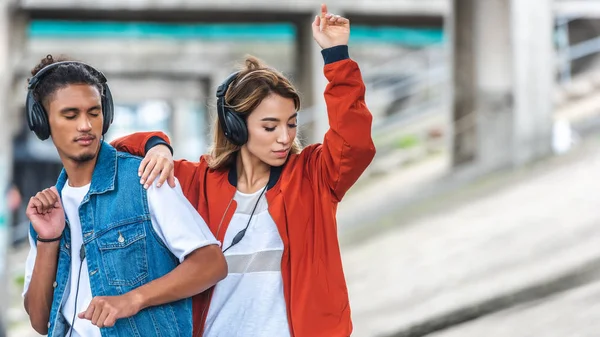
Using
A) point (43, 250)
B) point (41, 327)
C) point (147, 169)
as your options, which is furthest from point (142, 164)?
point (41, 327)

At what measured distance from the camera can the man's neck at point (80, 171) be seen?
9.70ft

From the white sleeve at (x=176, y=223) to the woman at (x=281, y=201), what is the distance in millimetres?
63

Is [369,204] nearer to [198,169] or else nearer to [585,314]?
[585,314]

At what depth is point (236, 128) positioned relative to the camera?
10.1ft

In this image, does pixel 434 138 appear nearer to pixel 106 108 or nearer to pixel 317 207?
pixel 317 207

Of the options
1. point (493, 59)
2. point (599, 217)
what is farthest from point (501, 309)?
point (493, 59)

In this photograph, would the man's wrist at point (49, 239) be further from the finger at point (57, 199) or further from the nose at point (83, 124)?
the nose at point (83, 124)

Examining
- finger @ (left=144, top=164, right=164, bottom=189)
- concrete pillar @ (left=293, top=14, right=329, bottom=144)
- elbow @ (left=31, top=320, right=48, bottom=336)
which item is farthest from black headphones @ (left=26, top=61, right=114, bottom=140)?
concrete pillar @ (left=293, top=14, right=329, bottom=144)

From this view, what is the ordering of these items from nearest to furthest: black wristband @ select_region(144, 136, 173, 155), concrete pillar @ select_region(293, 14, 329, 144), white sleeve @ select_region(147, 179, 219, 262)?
white sleeve @ select_region(147, 179, 219, 262) < black wristband @ select_region(144, 136, 173, 155) < concrete pillar @ select_region(293, 14, 329, 144)

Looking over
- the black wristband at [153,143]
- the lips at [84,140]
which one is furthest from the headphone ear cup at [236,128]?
the lips at [84,140]

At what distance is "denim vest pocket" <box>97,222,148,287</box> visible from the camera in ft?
9.21

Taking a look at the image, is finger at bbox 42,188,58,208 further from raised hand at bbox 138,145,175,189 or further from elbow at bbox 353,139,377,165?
elbow at bbox 353,139,377,165

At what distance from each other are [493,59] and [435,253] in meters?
4.74

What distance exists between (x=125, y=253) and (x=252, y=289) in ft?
1.33
